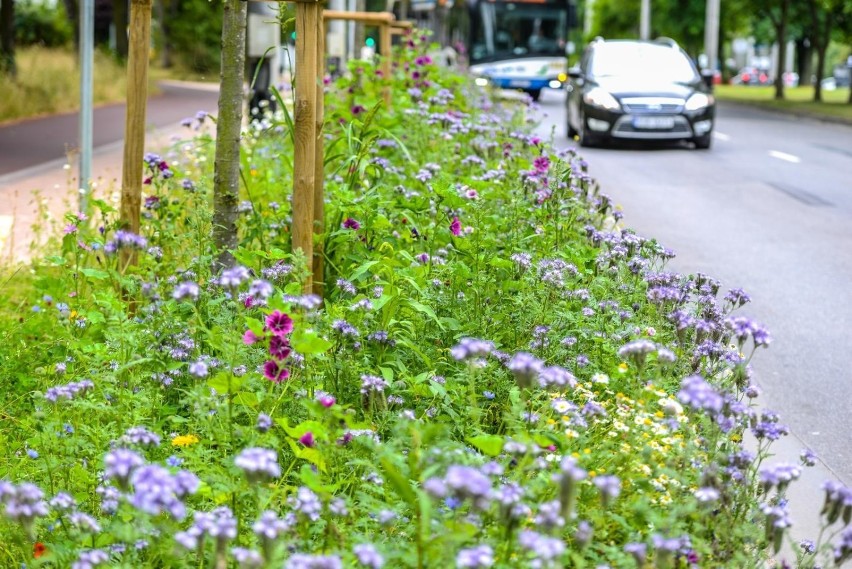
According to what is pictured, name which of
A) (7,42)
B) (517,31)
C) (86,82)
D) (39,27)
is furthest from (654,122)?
(39,27)

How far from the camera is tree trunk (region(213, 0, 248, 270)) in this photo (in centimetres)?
676

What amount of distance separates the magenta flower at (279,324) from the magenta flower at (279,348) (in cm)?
2

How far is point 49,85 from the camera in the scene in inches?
1110

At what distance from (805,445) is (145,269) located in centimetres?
292

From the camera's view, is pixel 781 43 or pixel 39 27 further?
pixel 39 27

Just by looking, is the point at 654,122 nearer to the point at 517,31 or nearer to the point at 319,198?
the point at 319,198

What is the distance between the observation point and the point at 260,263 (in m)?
6.29

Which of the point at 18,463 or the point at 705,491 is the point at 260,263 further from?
the point at 705,491

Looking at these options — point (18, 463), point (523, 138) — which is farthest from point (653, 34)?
point (18, 463)

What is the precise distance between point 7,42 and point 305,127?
23796mm

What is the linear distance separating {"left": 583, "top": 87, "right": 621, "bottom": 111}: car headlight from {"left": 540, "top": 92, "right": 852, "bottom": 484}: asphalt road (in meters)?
0.68

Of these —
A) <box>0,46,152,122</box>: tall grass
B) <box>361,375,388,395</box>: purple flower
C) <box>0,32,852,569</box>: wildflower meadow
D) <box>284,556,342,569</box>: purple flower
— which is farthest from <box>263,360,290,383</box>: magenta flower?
<box>0,46,152,122</box>: tall grass

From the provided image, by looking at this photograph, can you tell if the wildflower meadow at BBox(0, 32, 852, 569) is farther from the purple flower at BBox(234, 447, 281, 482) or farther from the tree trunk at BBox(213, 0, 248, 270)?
the tree trunk at BBox(213, 0, 248, 270)

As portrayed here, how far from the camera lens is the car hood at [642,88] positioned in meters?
21.8
